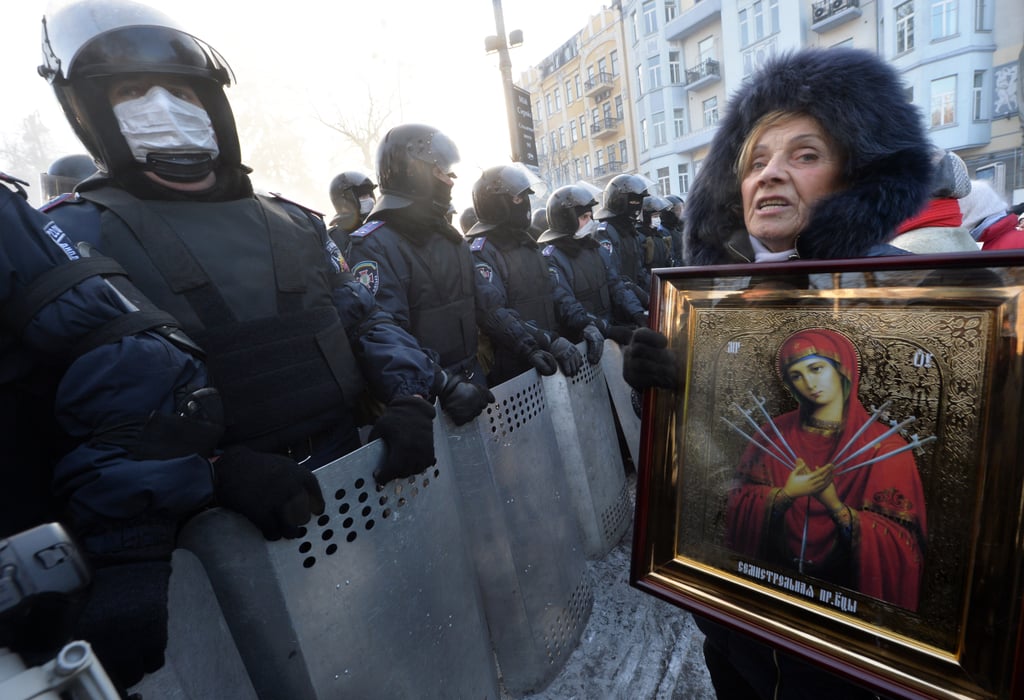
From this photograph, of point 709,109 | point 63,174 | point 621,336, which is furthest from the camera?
point 709,109

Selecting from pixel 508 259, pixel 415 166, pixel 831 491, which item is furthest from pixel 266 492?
pixel 508 259

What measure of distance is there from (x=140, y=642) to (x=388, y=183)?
271cm

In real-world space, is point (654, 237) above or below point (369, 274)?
below

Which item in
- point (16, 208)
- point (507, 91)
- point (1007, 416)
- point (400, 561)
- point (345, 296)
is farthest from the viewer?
point (507, 91)

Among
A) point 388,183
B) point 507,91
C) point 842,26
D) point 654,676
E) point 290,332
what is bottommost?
point 654,676

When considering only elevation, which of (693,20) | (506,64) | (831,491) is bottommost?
(831,491)

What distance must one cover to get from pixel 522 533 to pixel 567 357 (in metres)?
1.16

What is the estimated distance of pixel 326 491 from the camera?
1231 millimetres

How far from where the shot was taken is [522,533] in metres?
2.19

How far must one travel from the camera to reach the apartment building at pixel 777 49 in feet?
57.0

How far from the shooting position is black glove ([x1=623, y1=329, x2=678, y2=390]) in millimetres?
1244

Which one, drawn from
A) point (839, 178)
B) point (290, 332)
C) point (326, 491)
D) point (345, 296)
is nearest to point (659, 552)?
point (326, 491)

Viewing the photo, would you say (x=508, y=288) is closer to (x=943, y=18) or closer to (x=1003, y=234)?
(x=1003, y=234)

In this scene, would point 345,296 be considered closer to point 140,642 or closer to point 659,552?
point 140,642
